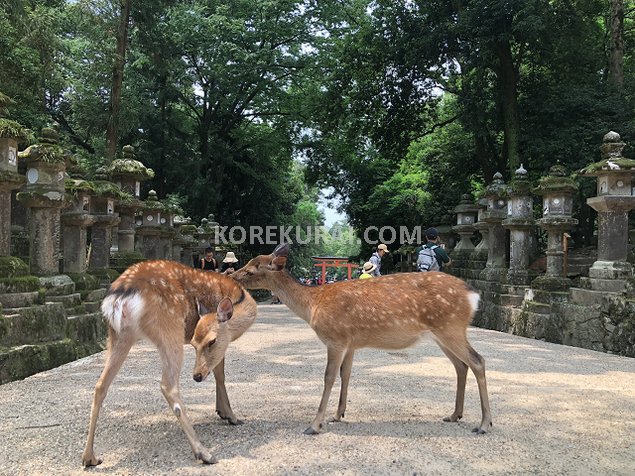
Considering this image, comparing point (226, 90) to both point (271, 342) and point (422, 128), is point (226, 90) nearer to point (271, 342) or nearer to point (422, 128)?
point (422, 128)

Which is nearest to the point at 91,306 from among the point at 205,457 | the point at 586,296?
the point at 205,457

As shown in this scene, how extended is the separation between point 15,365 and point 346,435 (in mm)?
3808

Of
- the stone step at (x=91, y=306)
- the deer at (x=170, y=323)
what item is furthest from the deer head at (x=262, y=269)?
the stone step at (x=91, y=306)

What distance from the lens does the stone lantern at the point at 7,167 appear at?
653 cm

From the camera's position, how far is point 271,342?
898 cm

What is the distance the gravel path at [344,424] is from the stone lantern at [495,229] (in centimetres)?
591

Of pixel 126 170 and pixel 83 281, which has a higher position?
pixel 126 170

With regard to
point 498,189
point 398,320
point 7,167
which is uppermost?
point 498,189

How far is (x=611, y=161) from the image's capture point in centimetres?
838

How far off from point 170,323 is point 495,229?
10.6 metres

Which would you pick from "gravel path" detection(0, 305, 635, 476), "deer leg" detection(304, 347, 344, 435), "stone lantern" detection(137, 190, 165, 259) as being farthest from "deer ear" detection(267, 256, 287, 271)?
"stone lantern" detection(137, 190, 165, 259)

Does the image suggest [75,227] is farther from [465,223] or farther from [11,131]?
[465,223]

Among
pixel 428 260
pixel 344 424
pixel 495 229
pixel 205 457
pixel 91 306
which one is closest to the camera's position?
pixel 205 457

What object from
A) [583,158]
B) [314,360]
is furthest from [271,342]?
[583,158]
